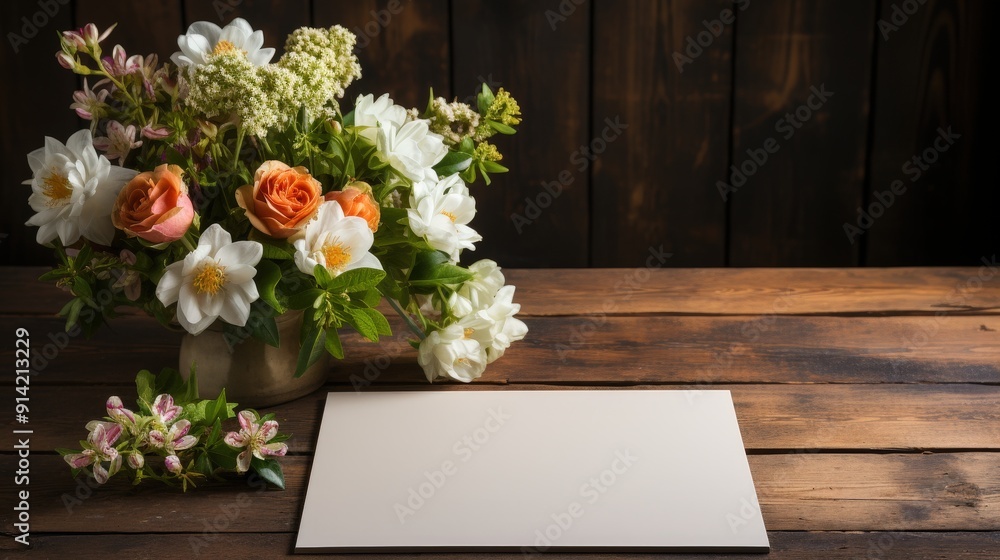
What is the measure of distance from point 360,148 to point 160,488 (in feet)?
1.19

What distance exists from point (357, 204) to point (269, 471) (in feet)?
0.82

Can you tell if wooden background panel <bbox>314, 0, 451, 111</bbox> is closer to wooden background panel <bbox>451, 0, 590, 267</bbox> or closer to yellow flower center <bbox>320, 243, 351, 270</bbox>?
wooden background panel <bbox>451, 0, 590, 267</bbox>

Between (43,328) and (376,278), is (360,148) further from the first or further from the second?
(43,328)

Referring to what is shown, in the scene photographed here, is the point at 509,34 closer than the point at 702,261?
Yes

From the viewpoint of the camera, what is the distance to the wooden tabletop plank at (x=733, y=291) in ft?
4.04

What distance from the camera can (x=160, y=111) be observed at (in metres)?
0.92

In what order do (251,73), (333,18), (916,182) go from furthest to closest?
(916,182)
(333,18)
(251,73)

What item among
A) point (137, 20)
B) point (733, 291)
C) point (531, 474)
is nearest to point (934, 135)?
point (733, 291)

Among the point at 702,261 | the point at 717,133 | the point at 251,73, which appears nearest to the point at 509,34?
the point at 717,133

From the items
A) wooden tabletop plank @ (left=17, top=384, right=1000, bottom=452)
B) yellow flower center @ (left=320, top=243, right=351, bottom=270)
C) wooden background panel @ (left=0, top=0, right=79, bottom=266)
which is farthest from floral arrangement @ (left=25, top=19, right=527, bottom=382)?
wooden background panel @ (left=0, top=0, right=79, bottom=266)

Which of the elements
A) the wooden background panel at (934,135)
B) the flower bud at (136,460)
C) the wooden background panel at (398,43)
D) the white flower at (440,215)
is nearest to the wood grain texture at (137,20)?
the wooden background panel at (398,43)

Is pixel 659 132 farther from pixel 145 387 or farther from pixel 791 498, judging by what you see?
pixel 145 387

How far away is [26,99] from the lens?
158cm

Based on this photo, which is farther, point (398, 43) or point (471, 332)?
point (398, 43)
